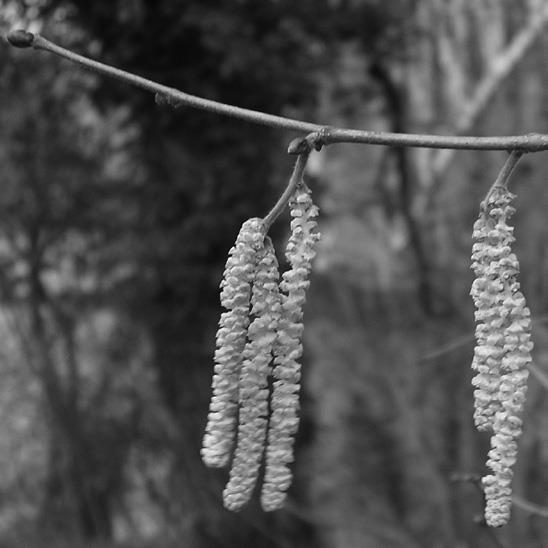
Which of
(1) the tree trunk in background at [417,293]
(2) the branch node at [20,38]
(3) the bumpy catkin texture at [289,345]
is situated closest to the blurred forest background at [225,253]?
(1) the tree trunk in background at [417,293]

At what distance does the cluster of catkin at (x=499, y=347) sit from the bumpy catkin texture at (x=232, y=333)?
144 millimetres

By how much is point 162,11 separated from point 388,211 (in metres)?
1.49

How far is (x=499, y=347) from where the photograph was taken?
52cm

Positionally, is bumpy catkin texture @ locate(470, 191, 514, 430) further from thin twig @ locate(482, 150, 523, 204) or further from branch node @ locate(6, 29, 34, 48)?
branch node @ locate(6, 29, 34, 48)

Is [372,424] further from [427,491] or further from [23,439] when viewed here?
[23,439]

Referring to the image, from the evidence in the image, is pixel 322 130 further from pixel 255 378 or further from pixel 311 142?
pixel 255 378

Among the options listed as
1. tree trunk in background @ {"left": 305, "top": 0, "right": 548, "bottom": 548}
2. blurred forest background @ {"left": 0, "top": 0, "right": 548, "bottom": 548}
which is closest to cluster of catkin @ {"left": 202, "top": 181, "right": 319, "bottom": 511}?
blurred forest background @ {"left": 0, "top": 0, "right": 548, "bottom": 548}

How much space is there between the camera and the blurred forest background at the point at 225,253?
2.00 metres

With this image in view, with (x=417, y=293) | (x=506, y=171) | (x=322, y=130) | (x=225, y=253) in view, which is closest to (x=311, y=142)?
(x=322, y=130)

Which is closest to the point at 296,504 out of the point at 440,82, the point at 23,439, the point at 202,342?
the point at 202,342

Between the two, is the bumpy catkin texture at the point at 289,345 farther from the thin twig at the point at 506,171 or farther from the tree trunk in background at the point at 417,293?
the tree trunk in background at the point at 417,293

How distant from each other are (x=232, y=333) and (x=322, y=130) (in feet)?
0.47

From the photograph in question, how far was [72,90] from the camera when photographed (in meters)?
2.15

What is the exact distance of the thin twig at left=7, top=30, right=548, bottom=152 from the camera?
1.56ft
